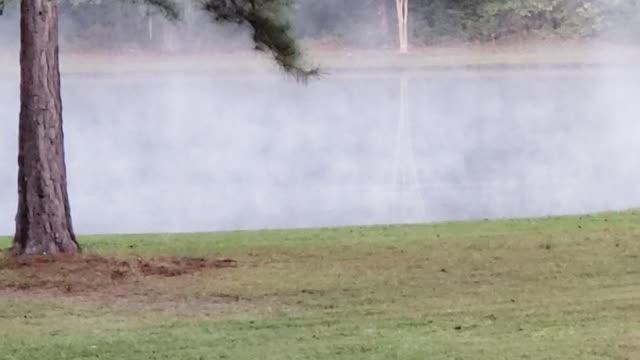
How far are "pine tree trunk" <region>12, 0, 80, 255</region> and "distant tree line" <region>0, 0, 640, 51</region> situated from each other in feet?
63.7

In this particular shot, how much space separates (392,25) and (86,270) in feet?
78.6

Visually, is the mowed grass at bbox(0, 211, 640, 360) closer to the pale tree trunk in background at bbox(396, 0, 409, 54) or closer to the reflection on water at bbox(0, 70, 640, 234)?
the reflection on water at bbox(0, 70, 640, 234)

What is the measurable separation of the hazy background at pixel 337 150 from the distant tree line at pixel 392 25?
153 centimetres

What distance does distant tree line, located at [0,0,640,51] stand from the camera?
1066 inches

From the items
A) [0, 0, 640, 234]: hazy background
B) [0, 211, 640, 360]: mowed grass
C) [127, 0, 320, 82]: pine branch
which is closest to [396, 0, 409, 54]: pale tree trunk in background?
[0, 0, 640, 234]: hazy background

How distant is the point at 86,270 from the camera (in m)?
6.06

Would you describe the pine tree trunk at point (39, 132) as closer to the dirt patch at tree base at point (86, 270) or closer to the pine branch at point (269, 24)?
the dirt patch at tree base at point (86, 270)

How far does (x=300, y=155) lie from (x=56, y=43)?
7.83m

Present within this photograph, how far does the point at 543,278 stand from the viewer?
5.88 meters

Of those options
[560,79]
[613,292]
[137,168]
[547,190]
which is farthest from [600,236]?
[560,79]

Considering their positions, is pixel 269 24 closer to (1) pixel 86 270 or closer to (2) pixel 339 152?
(1) pixel 86 270

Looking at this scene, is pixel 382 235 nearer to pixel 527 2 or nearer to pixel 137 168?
pixel 137 168

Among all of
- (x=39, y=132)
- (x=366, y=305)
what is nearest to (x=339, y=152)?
(x=39, y=132)

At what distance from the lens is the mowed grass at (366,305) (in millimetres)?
4461
